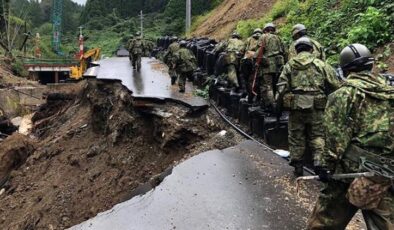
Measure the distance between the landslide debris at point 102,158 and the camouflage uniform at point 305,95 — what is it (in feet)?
8.70

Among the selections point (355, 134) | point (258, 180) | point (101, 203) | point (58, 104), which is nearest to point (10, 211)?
point (101, 203)

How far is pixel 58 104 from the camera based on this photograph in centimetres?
2616

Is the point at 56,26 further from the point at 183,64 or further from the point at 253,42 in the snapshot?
the point at 253,42

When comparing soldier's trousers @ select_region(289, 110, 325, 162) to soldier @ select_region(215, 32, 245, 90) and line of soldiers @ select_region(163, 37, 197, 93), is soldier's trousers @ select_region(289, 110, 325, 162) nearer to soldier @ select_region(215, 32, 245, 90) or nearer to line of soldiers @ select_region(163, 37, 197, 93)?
soldier @ select_region(215, 32, 245, 90)

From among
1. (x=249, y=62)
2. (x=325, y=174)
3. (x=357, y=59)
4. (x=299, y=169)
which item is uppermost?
(x=357, y=59)

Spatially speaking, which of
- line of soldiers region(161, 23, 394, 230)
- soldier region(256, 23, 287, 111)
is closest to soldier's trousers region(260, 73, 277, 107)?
soldier region(256, 23, 287, 111)

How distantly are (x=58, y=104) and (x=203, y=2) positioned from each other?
2750 centimetres

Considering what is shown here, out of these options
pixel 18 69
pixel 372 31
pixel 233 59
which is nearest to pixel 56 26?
pixel 18 69

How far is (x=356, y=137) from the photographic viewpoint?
13.7ft

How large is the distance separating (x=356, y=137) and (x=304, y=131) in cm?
275

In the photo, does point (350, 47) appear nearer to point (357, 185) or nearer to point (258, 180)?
point (357, 185)

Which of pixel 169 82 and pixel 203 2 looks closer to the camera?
pixel 169 82

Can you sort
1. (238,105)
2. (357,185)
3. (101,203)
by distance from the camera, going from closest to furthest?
(357,185)
(101,203)
(238,105)

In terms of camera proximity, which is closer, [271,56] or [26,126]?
[271,56]
